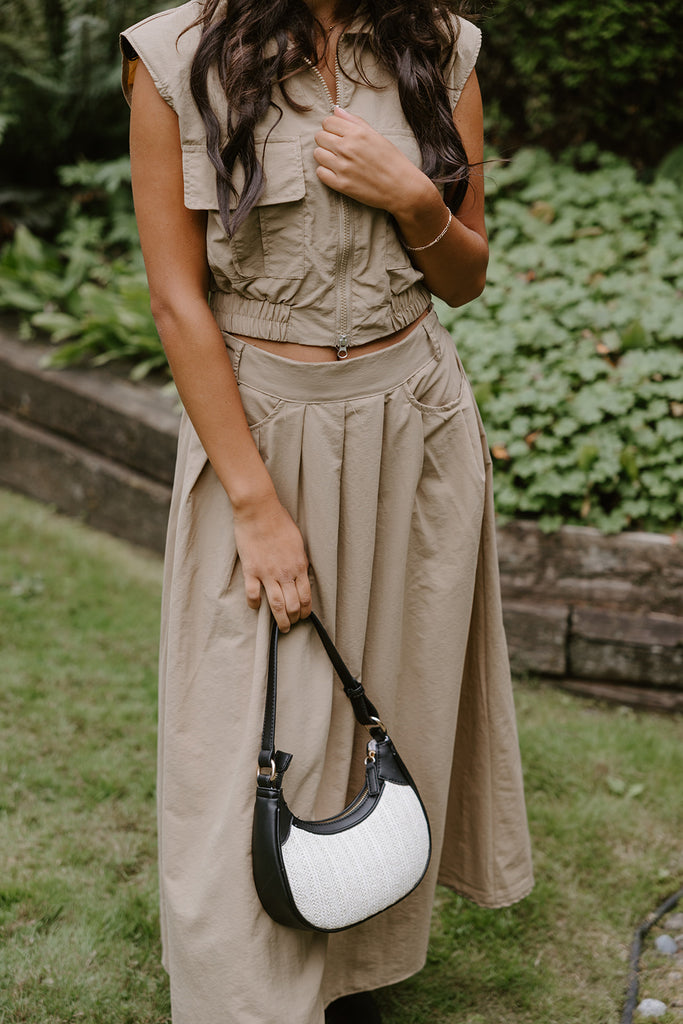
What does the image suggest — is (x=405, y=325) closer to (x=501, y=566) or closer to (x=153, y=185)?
(x=153, y=185)

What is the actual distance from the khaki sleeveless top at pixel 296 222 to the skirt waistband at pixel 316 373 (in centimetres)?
3

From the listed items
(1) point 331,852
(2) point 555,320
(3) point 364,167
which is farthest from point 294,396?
(2) point 555,320

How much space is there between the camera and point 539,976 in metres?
2.26

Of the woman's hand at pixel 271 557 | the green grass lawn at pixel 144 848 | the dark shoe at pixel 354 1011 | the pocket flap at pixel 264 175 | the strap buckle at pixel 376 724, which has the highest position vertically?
the pocket flap at pixel 264 175

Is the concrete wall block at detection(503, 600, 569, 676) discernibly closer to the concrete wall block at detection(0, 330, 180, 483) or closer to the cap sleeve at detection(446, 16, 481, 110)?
the concrete wall block at detection(0, 330, 180, 483)

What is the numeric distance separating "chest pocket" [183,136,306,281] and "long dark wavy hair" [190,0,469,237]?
18mm

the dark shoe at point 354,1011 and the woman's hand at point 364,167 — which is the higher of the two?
the woman's hand at point 364,167

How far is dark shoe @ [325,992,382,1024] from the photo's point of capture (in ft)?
6.72

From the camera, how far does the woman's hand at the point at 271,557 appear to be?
1612mm

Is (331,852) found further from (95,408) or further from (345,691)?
(95,408)

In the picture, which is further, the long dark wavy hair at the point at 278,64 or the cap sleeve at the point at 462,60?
the cap sleeve at the point at 462,60

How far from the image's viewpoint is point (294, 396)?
164 centimetres

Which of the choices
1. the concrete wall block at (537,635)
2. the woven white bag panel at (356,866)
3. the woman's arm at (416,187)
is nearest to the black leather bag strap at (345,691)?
the woven white bag panel at (356,866)

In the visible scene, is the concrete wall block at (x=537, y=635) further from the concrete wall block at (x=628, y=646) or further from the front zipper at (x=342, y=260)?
the front zipper at (x=342, y=260)
